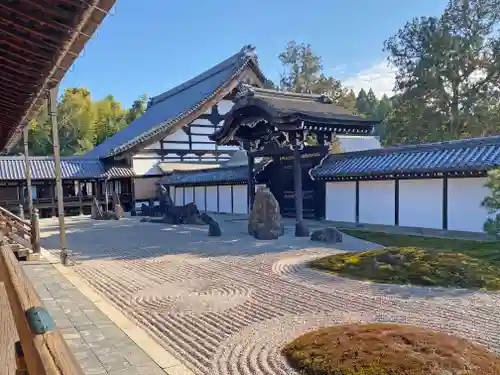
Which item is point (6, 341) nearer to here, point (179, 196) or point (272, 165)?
point (272, 165)

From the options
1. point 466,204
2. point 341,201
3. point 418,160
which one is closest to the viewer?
point 466,204

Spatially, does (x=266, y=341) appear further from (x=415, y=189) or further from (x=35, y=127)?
(x=35, y=127)

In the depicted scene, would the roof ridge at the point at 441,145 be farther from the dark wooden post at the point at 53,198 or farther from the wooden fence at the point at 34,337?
the dark wooden post at the point at 53,198

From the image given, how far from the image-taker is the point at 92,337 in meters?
4.55

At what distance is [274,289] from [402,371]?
3.50m

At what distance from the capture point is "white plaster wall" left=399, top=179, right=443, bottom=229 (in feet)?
39.5

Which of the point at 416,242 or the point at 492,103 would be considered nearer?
the point at 416,242

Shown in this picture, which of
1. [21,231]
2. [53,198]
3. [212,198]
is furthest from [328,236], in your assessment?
[53,198]

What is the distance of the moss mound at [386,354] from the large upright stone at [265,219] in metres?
7.95

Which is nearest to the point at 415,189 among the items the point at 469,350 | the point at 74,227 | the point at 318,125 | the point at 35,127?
the point at 318,125

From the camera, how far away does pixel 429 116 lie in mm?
22375

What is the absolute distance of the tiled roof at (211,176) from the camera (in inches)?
788

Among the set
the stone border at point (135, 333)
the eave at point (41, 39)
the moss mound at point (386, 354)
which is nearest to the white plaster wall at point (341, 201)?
the stone border at point (135, 333)

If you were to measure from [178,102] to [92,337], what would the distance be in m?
27.9
